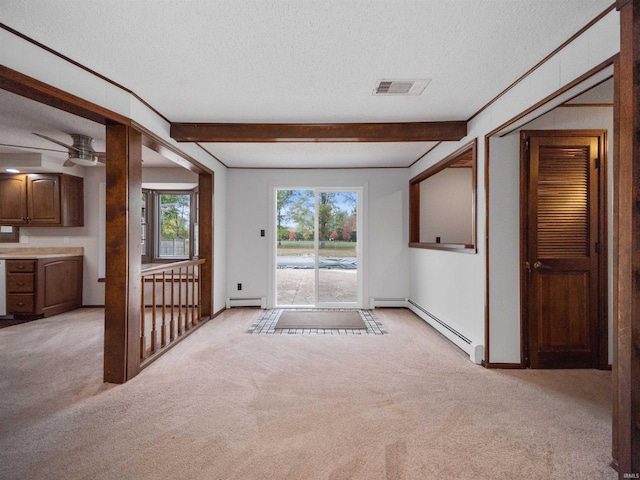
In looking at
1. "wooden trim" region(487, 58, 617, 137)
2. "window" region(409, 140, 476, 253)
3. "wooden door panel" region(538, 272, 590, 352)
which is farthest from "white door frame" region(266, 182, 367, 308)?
"wooden door panel" region(538, 272, 590, 352)

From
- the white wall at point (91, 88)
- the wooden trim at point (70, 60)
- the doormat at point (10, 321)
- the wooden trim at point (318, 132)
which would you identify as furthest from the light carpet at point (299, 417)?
the wooden trim at point (70, 60)

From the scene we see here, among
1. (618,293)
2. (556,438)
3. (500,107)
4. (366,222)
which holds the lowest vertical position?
(556,438)

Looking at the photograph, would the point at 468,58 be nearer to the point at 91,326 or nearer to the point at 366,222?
the point at 366,222

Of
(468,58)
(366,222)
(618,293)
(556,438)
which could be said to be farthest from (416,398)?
(366,222)

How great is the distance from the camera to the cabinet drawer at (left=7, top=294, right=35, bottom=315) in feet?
14.4

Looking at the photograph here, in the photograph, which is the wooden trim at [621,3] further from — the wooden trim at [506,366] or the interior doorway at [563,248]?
the wooden trim at [506,366]

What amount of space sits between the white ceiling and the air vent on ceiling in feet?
0.23

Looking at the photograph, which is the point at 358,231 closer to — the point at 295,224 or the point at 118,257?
the point at 295,224

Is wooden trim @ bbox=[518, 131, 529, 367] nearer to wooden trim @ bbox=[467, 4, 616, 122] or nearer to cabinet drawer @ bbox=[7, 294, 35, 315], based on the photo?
wooden trim @ bbox=[467, 4, 616, 122]

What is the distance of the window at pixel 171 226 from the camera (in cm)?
551

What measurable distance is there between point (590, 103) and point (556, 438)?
2673 mm

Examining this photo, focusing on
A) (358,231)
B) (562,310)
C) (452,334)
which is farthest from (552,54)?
(358,231)

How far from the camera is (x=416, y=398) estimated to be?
7.49ft

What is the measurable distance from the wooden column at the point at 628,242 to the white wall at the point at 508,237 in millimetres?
1309
